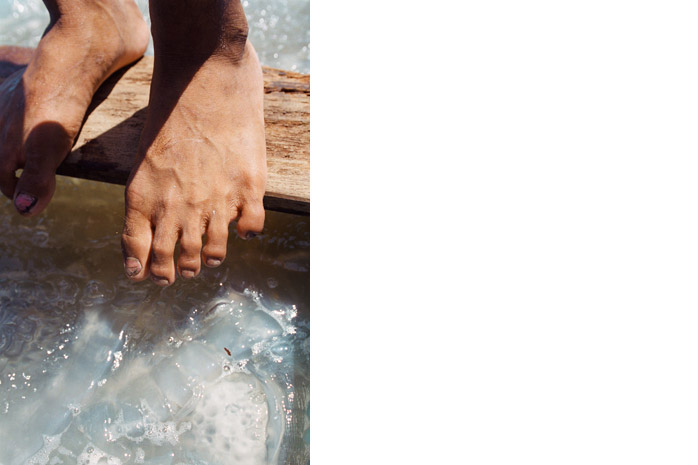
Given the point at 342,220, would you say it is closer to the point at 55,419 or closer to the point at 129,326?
the point at 129,326

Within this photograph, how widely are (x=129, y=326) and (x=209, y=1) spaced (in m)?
0.46

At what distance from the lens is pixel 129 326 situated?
0.77m

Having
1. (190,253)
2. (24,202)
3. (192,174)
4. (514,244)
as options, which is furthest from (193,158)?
(514,244)

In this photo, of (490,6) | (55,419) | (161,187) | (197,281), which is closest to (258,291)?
(197,281)

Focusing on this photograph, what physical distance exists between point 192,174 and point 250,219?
100 mm

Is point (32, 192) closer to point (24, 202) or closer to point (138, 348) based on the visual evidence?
point (24, 202)

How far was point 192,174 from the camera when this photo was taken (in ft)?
2.43

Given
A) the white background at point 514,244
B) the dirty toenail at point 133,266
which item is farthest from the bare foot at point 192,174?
the white background at point 514,244

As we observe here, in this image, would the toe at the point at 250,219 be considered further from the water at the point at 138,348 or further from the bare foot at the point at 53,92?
the bare foot at the point at 53,92

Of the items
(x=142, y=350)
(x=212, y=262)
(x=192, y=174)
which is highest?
(x=192, y=174)

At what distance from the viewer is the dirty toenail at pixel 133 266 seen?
72 cm

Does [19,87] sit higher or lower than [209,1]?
lower

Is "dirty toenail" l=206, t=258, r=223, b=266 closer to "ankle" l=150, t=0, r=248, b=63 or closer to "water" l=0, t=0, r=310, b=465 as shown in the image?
"water" l=0, t=0, r=310, b=465

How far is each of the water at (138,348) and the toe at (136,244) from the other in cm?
8
